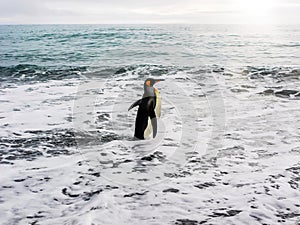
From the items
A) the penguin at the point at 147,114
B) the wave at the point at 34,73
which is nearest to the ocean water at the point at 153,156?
the penguin at the point at 147,114

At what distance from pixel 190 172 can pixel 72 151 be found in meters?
2.05

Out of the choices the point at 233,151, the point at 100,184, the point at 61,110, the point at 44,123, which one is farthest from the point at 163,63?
the point at 100,184

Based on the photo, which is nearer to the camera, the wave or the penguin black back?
the penguin black back

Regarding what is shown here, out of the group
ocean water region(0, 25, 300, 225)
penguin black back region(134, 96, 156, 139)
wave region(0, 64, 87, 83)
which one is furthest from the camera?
wave region(0, 64, 87, 83)

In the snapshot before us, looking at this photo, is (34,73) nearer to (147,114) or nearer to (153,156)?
(147,114)

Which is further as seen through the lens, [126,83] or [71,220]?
[126,83]

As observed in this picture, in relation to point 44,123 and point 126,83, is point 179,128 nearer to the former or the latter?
→ point 44,123

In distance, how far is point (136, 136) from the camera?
19.5 feet

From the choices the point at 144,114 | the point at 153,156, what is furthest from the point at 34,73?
the point at 153,156

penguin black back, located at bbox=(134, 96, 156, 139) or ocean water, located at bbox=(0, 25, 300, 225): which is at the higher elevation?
penguin black back, located at bbox=(134, 96, 156, 139)

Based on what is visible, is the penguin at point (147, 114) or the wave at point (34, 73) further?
the wave at point (34, 73)

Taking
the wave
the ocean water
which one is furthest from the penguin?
the wave

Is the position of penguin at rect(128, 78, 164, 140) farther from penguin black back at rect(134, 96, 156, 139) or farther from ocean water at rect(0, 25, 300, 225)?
ocean water at rect(0, 25, 300, 225)

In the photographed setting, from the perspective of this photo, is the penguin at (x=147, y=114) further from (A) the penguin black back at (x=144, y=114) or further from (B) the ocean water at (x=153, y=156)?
(B) the ocean water at (x=153, y=156)
